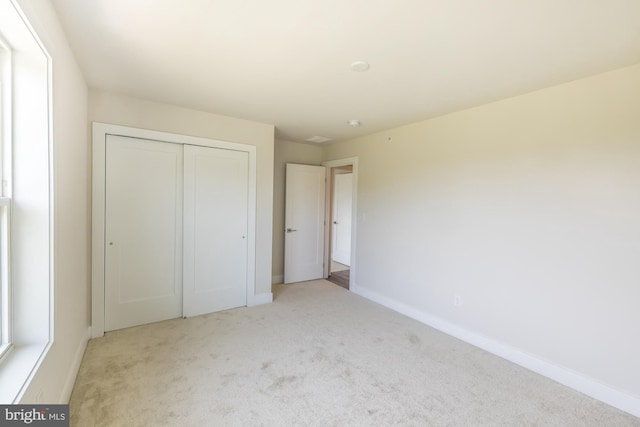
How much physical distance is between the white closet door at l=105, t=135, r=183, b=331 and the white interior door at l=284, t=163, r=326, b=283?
1817mm

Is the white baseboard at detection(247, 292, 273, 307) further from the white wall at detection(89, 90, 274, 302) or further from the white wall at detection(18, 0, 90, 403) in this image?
the white wall at detection(18, 0, 90, 403)

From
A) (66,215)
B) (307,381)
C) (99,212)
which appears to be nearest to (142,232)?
(99,212)

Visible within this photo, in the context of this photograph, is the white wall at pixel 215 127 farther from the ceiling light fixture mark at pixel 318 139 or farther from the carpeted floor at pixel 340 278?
the carpeted floor at pixel 340 278

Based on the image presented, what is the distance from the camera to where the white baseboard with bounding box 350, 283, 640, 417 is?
6.73 feet

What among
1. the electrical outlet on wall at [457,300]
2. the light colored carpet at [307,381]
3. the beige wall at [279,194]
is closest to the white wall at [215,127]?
the beige wall at [279,194]

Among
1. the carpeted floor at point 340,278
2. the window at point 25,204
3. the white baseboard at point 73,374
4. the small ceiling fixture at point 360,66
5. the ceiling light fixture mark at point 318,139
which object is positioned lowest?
the carpeted floor at point 340,278

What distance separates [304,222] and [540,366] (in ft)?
11.2

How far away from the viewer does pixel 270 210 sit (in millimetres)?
3906

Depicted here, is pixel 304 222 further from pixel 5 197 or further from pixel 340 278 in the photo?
pixel 5 197

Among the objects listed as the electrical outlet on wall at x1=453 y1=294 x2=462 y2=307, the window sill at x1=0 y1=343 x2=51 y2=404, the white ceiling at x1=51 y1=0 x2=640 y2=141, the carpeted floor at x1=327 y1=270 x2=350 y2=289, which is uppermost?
the white ceiling at x1=51 y1=0 x2=640 y2=141

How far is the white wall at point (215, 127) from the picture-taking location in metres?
2.86

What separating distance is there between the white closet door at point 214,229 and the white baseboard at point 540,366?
221cm

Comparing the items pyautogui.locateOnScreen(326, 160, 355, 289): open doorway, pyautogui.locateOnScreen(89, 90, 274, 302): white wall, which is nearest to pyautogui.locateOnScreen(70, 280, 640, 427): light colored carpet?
pyautogui.locateOnScreen(89, 90, 274, 302): white wall

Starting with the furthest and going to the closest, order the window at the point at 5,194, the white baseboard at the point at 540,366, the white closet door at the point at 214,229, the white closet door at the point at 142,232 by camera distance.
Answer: the white closet door at the point at 214,229 → the white closet door at the point at 142,232 → the white baseboard at the point at 540,366 → the window at the point at 5,194
